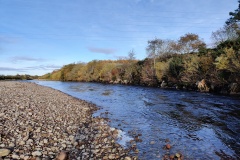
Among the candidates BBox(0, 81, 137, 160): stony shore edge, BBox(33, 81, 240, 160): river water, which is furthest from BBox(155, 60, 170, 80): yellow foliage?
BBox(0, 81, 137, 160): stony shore edge

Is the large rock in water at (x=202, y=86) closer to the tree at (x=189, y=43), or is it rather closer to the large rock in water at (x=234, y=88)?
the large rock in water at (x=234, y=88)

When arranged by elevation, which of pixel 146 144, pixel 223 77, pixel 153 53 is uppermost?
pixel 153 53

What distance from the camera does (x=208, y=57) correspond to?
3403 centimetres

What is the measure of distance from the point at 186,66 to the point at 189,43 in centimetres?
2603

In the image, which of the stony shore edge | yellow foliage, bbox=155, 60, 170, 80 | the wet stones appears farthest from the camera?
yellow foliage, bbox=155, 60, 170, 80

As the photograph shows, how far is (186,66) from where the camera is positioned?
125 feet

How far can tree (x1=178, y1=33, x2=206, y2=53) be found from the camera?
197 ft

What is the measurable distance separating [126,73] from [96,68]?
80.0ft

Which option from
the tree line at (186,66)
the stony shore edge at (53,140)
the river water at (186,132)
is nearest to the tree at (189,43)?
the tree line at (186,66)

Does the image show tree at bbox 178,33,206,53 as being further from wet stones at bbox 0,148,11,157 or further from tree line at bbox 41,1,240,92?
wet stones at bbox 0,148,11,157

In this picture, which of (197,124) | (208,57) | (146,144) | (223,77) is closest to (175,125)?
(197,124)

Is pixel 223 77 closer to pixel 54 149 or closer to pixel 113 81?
pixel 54 149

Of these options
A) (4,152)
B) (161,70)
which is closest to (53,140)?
(4,152)

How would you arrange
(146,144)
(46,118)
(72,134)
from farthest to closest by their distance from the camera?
(46,118) → (72,134) → (146,144)
